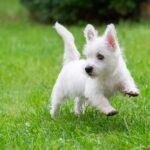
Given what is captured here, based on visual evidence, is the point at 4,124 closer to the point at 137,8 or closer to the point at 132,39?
the point at 132,39

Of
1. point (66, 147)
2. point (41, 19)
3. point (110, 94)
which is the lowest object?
point (66, 147)

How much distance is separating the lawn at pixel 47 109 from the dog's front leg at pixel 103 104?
21 centimetres

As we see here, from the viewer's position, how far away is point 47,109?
25.8ft

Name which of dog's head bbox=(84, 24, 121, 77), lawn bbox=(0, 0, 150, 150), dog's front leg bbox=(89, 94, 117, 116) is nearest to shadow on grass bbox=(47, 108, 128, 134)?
lawn bbox=(0, 0, 150, 150)

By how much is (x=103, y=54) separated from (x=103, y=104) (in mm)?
505

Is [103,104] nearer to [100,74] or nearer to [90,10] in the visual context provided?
[100,74]

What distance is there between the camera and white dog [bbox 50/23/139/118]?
21.1ft

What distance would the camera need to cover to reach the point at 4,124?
7039 millimetres

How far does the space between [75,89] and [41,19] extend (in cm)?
1290

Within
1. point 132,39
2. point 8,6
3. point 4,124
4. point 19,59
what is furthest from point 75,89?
point 8,6

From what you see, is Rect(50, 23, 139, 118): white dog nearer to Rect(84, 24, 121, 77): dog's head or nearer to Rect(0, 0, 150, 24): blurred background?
Rect(84, 24, 121, 77): dog's head

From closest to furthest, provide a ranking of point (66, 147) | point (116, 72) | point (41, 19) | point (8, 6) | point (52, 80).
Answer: point (66, 147) → point (116, 72) → point (52, 80) → point (41, 19) → point (8, 6)

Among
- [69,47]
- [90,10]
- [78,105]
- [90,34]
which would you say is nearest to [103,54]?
[90,34]

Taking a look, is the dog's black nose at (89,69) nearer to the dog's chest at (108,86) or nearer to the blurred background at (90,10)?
the dog's chest at (108,86)
